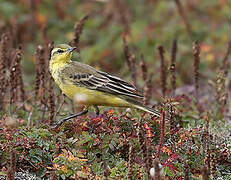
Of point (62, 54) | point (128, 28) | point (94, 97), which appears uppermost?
point (128, 28)

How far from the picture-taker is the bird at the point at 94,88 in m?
4.21

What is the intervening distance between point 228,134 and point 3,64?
203 cm

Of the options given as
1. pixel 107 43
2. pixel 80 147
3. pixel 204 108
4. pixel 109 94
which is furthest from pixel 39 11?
pixel 80 147

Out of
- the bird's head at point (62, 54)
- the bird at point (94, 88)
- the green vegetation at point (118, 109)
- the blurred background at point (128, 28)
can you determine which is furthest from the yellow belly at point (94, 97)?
the blurred background at point (128, 28)

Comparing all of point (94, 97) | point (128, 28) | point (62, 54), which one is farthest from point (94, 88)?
point (128, 28)

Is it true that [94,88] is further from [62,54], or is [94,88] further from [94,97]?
[62,54]

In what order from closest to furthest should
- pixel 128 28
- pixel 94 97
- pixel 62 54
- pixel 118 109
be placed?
1. pixel 94 97
2. pixel 62 54
3. pixel 118 109
4. pixel 128 28

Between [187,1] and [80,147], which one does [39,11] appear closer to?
[187,1]

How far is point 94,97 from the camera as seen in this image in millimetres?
4230

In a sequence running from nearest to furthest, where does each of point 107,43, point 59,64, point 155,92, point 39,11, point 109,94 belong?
point 109,94
point 59,64
point 155,92
point 107,43
point 39,11

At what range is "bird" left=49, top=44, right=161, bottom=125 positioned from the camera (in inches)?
166

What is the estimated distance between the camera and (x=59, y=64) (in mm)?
4566

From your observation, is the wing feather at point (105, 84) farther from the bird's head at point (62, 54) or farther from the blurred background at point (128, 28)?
the blurred background at point (128, 28)

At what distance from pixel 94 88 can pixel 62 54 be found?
54cm
